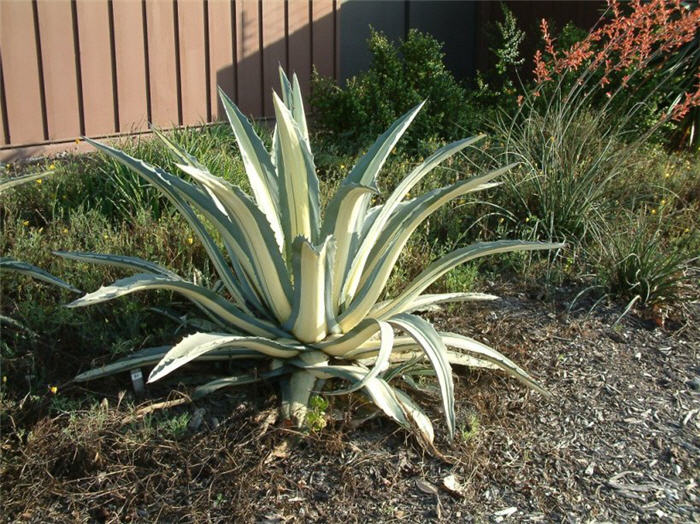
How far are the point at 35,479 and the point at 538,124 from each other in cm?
371

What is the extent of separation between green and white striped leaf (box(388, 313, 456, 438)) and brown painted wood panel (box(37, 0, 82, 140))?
4.20 m

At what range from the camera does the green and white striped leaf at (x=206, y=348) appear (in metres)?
2.42

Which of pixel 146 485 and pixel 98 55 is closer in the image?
pixel 146 485

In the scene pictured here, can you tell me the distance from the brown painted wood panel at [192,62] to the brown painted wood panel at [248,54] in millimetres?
386

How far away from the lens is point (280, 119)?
2.81 m

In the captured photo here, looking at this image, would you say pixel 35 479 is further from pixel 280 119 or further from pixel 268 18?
pixel 268 18

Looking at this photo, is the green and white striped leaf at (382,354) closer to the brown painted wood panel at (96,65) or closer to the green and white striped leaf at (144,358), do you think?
the green and white striped leaf at (144,358)

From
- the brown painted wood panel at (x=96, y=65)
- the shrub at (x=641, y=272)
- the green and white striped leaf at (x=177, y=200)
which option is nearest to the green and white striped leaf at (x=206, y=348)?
the green and white striped leaf at (x=177, y=200)

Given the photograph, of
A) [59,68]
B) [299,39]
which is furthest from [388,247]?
[299,39]

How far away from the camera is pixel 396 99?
666 centimetres

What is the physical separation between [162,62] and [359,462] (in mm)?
4736

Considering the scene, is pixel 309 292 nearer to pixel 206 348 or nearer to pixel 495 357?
pixel 206 348

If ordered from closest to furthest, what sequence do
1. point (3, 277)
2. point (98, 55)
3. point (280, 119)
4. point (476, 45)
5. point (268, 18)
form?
point (280, 119)
point (3, 277)
point (98, 55)
point (268, 18)
point (476, 45)

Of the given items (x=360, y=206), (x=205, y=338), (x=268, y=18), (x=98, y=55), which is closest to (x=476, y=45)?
(x=268, y=18)
